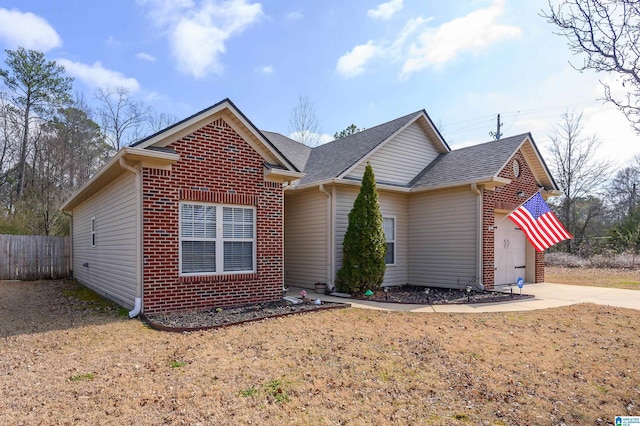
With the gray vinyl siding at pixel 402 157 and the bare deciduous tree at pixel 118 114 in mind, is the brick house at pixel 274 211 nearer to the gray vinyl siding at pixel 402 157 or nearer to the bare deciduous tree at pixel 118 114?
the gray vinyl siding at pixel 402 157

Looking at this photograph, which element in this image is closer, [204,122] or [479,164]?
[204,122]

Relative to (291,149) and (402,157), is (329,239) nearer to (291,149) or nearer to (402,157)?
(402,157)

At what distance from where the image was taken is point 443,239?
39.4 ft

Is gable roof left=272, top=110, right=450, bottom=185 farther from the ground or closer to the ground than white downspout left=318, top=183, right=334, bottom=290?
farther from the ground

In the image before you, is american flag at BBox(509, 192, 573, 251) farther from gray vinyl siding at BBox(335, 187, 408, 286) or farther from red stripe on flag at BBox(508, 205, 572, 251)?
gray vinyl siding at BBox(335, 187, 408, 286)

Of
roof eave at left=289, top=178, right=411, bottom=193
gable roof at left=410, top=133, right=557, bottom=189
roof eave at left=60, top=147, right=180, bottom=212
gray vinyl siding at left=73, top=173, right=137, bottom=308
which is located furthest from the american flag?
gray vinyl siding at left=73, top=173, right=137, bottom=308

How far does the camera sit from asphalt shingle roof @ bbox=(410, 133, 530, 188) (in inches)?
449

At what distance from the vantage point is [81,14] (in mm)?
10758

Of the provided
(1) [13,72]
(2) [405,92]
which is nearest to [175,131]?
(2) [405,92]

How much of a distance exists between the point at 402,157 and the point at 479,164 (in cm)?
244

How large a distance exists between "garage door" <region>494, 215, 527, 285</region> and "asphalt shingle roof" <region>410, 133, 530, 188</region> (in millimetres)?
1881

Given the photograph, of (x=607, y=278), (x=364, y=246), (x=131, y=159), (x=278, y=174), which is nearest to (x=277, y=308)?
(x=278, y=174)

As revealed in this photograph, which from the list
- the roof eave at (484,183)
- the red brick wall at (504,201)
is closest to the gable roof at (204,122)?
the roof eave at (484,183)

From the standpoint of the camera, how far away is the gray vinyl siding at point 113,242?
8133 mm
